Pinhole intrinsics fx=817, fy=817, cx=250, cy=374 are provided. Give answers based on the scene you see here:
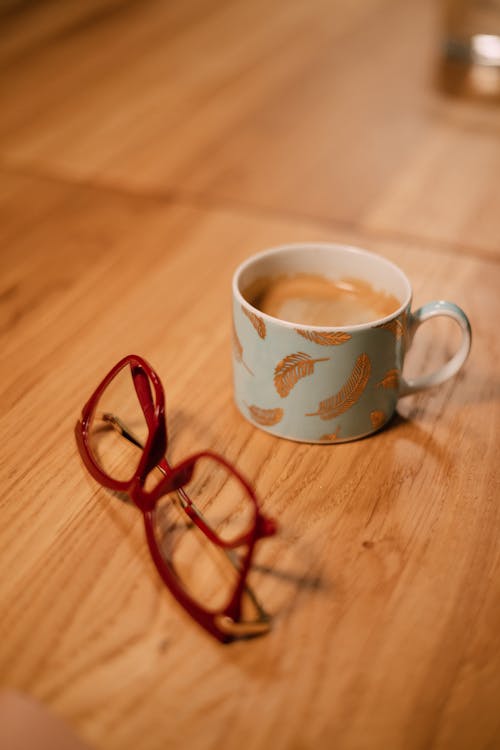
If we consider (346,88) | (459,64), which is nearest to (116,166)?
(346,88)

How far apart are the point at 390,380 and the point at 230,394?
14 cm

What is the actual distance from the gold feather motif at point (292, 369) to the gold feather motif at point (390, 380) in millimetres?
57

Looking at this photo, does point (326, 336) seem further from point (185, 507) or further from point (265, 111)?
point (265, 111)

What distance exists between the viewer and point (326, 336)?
1.86ft

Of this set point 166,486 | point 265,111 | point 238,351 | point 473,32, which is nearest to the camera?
point 166,486

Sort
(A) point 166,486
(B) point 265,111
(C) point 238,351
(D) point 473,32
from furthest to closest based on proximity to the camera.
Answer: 1. (D) point 473,32
2. (B) point 265,111
3. (C) point 238,351
4. (A) point 166,486

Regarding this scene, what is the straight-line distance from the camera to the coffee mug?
1.90 ft

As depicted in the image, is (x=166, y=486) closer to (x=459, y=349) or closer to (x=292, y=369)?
(x=292, y=369)

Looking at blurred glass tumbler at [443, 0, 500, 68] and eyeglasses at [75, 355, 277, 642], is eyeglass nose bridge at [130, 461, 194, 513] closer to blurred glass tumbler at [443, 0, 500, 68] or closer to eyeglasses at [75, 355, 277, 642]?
eyeglasses at [75, 355, 277, 642]

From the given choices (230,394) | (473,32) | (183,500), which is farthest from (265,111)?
(183,500)

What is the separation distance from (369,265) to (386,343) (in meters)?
0.10

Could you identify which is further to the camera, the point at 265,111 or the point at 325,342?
the point at 265,111

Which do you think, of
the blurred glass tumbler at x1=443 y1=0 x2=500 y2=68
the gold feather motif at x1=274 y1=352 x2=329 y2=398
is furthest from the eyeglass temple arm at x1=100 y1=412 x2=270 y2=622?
the blurred glass tumbler at x1=443 y1=0 x2=500 y2=68

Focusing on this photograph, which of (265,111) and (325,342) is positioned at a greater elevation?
(325,342)
